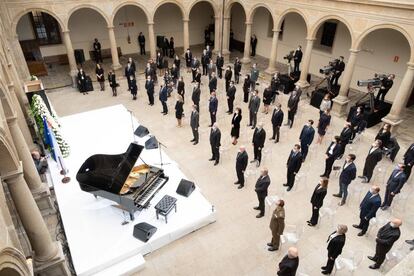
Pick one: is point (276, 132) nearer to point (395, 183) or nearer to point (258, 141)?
point (258, 141)

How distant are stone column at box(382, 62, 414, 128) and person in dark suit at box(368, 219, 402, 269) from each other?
716cm

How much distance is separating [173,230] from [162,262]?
0.82 meters

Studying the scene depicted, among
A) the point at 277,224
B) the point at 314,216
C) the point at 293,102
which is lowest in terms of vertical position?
the point at 314,216

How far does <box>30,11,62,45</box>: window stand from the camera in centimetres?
1844

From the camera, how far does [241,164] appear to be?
9.33 metres

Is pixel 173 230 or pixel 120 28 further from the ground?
pixel 120 28

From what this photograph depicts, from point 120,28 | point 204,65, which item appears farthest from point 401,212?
point 120,28

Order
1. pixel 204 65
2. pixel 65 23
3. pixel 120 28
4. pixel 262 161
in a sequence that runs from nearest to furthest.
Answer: pixel 262 161 < pixel 65 23 < pixel 204 65 < pixel 120 28

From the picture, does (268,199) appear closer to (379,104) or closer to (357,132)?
(357,132)

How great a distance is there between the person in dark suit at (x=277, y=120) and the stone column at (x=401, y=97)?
15.0 ft

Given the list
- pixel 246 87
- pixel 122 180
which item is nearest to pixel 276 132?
pixel 246 87

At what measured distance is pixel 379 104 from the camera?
45.5 ft

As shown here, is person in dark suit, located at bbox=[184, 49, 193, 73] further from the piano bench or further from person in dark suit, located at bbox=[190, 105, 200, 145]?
the piano bench

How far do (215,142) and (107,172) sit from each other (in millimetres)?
3768
